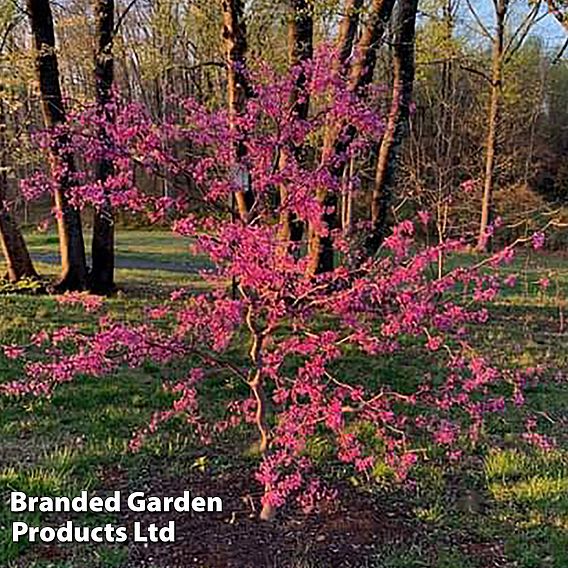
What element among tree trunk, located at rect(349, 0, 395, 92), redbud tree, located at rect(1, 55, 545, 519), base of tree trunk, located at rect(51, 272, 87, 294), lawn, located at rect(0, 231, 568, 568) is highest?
tree trunk, located at rect(349, 0, 395, 92)

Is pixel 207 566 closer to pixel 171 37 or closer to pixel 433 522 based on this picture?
pixel 433 522

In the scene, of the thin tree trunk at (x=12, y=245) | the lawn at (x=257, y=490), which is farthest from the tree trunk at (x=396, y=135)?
the thin tree trunk at (x=12, y=245)

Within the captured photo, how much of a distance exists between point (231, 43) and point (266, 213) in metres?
4.86

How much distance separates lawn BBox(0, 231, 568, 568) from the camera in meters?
3.09

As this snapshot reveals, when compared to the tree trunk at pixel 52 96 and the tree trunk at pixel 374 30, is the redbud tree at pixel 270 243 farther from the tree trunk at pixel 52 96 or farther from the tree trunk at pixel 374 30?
the tree trunk at pixel 52 96

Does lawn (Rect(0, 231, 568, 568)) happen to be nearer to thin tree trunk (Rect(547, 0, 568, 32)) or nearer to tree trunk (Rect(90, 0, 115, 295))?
tree trunk (Rect(90, 0, 115, 295))

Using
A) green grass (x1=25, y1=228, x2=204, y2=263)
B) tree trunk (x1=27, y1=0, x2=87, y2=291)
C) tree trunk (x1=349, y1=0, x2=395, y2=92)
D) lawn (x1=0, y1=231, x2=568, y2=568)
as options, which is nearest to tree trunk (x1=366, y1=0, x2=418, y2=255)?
tree trunk (x1=349, y1=0, x2=395, y2=92)

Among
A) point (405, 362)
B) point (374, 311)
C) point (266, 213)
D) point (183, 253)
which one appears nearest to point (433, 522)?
point (374, 311)

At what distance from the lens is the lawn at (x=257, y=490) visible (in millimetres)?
3086

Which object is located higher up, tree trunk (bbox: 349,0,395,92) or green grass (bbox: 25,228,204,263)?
tree trunk (bbox: 349,0,395,92)

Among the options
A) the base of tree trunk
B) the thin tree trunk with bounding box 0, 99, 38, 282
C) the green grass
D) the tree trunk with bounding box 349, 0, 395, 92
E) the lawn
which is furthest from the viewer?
the green grass

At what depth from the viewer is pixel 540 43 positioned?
27844mm

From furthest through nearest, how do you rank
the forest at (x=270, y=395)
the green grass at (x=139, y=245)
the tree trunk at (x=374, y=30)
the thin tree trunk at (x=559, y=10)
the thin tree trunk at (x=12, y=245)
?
the green grass at (x=139, y=245), the thin tree trunk at (x=12, y=245), the thin tree trunk at (x=559, y=10), the tree trunk at (x=374, y=30), the forest at (x=270, y=395)

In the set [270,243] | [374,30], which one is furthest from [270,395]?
[374,30]
